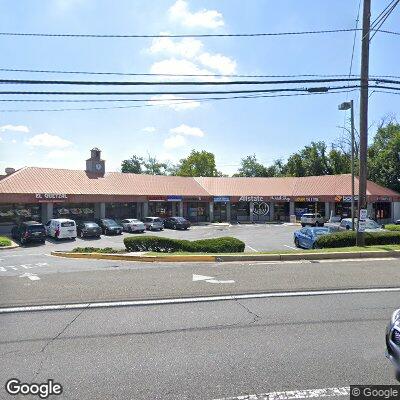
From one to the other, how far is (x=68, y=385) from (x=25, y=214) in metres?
33.7

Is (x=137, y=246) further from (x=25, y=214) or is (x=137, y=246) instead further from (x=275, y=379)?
(x=25, y=214)

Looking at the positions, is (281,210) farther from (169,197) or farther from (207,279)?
(207,279)

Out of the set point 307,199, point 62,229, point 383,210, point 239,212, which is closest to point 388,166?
point 383,210

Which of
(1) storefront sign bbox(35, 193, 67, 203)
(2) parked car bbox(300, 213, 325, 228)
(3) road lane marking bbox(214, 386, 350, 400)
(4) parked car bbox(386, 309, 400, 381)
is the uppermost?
(1) storefront sign bbox(35, 193, 67, 203)

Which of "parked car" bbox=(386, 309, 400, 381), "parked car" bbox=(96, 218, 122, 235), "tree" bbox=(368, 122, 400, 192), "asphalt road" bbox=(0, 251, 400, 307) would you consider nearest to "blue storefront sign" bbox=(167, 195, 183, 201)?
"parked car" bbox=(96, 218, 122, 235)

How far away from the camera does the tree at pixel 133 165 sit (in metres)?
93.4

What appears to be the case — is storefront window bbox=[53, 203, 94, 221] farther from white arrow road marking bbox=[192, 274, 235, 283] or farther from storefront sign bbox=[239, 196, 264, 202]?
white arrow road marking bbox=[192, 274, 235, 283]

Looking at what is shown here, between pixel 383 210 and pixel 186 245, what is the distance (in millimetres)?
36164

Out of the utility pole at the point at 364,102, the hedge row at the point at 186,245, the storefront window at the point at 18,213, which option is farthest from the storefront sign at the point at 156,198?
the utility pole at the point at 364,102

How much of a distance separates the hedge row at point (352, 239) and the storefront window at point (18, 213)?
26.9 metres

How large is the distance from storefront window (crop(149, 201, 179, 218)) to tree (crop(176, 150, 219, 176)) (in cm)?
4011

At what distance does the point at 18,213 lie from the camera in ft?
115

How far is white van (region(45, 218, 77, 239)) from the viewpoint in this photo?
31016mm

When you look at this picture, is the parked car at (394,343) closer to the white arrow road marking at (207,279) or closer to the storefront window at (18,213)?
the white arrow road marking at (207,279)
